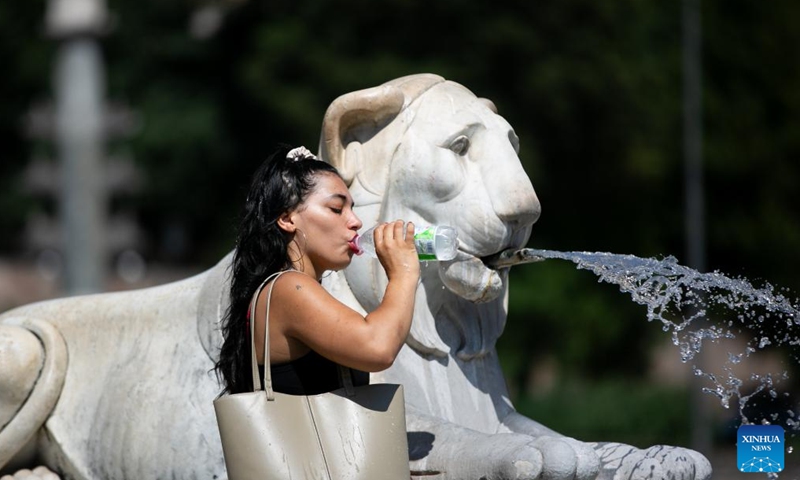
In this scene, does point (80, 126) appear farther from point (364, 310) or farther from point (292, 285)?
point (292, 285)

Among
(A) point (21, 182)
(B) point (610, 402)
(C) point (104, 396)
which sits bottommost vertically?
(C) point (104, 396)

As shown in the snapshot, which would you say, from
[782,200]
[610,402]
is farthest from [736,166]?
[610,402]

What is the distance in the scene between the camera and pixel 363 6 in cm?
2266

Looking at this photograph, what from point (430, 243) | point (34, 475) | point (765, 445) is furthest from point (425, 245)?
point (34, 475)

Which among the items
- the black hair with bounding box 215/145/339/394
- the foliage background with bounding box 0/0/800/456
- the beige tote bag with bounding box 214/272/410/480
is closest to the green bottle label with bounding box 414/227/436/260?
the black hair with bounding box 215/145/339/394

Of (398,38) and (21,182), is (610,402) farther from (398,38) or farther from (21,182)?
(21,182)

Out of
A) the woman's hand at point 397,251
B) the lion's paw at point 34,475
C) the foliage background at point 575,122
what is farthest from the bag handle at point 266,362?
the foliage background at point 575,122

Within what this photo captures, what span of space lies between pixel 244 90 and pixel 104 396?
66.0 feet

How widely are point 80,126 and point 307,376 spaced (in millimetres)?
15397

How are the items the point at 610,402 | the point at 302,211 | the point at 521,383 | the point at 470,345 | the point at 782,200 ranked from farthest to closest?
1. the point at 782,200
2. the point at 521,383
3. the point at 610,402
4. the point at 470,345
5. the point at 302,211

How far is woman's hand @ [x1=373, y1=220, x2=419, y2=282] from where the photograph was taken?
3580 millimetres

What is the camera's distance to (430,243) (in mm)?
3797

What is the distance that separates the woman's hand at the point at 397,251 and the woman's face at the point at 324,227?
0.11 metres

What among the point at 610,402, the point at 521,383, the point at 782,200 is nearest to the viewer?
the point at 610,402
